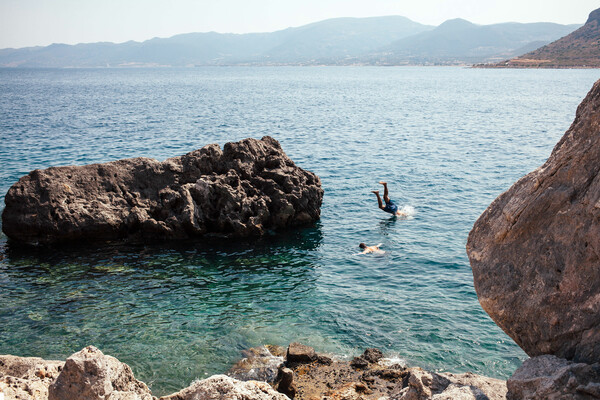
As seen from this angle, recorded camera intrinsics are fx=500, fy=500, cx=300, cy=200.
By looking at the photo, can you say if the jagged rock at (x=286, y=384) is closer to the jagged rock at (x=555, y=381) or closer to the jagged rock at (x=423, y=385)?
the jagged rock at (x=423, y=385)

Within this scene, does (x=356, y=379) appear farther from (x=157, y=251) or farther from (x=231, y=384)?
(x=157, y=251)

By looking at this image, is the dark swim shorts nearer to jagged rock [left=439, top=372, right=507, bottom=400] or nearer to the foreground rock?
the foreground rock

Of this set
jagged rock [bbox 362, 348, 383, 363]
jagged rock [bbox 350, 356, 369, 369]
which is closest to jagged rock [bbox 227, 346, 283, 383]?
jagged rock [bbox 350, 356, 369, 369]

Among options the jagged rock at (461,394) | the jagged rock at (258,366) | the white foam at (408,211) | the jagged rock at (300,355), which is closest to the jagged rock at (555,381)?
the jagged rock at (461,394)

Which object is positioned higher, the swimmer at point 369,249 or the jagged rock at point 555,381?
the jagged rock at point 555,381

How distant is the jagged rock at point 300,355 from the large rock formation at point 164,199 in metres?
11.6

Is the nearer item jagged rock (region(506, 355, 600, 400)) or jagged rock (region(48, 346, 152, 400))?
jagged rock (region(506, 355, 600, 400))

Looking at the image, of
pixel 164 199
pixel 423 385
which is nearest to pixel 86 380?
pixel 423 385

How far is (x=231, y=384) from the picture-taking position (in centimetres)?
961

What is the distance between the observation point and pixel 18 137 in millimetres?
59125

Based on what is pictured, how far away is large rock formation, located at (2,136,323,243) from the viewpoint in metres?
25.8

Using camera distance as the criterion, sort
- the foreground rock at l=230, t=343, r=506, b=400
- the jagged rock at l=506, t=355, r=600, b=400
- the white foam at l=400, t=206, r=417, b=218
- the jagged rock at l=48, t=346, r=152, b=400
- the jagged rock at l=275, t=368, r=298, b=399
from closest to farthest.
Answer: the jagged rock at l=506, t=355, r=600, b=400 < the jagged rock at l=48, t=346, r=152, b=400 < the foreground rock at l=230, t=343, r=506, b=400 < the jagged rock at l=275, t=368, r=298, b=399 < the white foam at l=400, t=206, r=417, b=218

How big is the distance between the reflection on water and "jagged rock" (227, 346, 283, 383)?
438 mm

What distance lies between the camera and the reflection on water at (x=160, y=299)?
16953 millimetres
